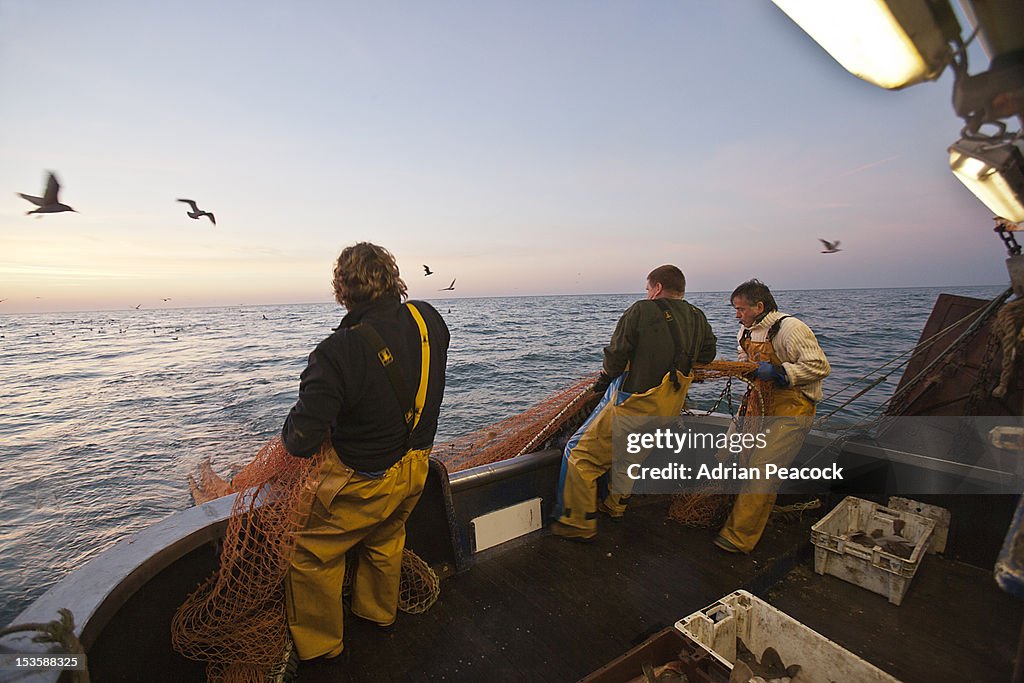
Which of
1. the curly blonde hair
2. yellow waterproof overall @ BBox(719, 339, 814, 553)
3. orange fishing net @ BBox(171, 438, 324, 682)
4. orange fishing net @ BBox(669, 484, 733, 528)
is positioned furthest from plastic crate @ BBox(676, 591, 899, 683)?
the curly blonde hair

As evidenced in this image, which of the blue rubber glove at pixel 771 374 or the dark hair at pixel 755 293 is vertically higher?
the dark hair at pixel 755 293

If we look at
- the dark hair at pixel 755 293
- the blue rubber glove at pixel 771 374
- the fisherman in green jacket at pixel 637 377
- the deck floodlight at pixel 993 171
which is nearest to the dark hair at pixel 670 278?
the fisherman in green jacket at pixel 637 377

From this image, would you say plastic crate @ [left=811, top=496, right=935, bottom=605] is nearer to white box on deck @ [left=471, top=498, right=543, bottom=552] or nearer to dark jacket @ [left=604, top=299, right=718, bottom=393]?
dark jacket @ [left=604, top=299, right=718, bottom=393]

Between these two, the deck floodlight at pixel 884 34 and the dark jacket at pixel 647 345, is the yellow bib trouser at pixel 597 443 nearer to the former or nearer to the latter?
the dark jacket at pixel 647 345

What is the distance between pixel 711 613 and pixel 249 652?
225cm

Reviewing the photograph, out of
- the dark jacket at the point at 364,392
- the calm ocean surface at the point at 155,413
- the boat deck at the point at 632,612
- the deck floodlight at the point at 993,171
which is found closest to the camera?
the deck floodlight at the point at 993,171

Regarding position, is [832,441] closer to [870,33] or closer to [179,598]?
[870,33]

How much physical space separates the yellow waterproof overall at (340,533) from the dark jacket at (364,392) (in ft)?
0.19

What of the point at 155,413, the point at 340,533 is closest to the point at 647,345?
the point at 340,533

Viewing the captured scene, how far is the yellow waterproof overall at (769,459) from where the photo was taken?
130 inches

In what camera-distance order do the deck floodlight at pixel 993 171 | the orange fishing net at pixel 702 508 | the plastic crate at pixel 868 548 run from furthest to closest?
the orange fishing net at pixel 702 508, the plastic crate at pixel 868 548, the deck floodlight at pixel 993 171

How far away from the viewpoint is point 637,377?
3.34 metres

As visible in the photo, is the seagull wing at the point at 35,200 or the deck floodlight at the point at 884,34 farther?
the seagull wing at the point at 35,200

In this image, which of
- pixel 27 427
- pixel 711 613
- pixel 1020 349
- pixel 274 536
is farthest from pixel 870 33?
pixel 27 427
